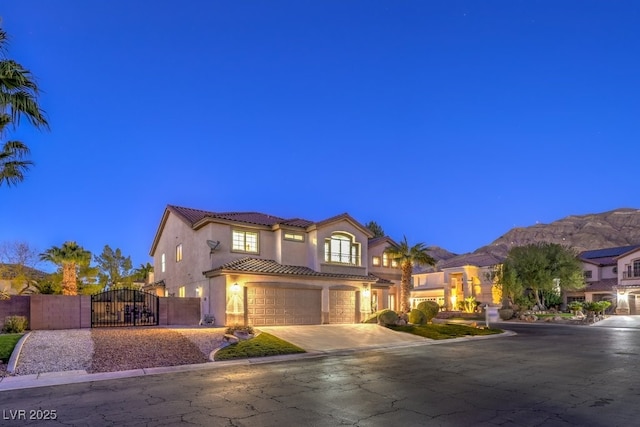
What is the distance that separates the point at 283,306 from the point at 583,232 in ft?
381

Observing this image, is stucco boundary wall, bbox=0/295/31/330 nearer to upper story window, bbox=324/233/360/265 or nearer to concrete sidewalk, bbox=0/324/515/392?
concrete sidewalk, bbox=0/324/515/392

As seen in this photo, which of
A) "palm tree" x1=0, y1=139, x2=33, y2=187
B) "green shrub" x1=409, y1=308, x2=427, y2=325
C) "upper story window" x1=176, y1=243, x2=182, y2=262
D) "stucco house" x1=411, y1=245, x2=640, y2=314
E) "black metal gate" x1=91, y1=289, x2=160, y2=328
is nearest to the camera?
"palm tree" x1=0, y1=139, x2=33, y2=187

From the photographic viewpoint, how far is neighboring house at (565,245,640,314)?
49.1 metres

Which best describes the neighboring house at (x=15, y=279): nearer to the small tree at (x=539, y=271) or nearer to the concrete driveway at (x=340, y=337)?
the concrete driveway at (x=340, y=337)

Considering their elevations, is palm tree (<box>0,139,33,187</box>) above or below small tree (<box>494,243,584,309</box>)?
above

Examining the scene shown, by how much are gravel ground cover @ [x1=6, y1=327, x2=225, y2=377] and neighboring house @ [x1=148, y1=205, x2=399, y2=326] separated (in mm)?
4537

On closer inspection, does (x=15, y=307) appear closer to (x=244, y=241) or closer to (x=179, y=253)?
(x=179, y=253)

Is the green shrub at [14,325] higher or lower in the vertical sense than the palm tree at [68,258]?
lower

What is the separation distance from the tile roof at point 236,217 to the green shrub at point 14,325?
10.6 meters

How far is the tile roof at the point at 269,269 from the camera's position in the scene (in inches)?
953

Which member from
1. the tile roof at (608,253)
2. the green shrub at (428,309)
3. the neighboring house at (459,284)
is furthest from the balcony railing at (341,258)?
the tile roof at (608,253)

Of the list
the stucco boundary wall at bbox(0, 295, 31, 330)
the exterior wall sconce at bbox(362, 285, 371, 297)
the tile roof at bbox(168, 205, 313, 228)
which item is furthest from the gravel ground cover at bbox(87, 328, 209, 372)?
the exterior wall sconce at bbox(362, 285, 371, 297)

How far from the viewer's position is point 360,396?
9656 mm

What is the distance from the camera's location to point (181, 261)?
3109cm
